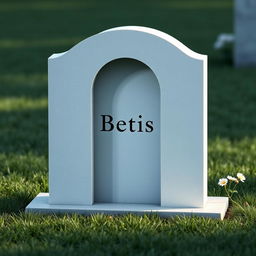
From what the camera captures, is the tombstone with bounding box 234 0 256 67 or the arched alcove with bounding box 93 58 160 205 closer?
the arched alcove with bounding box 93 58 160 205

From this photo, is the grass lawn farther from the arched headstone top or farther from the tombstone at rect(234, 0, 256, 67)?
the arched headstone top

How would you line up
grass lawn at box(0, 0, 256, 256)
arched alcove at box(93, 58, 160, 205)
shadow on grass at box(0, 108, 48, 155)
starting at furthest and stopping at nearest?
shadow on grass at box(0, 108, 48, 155) < arched alcove at box(93, 58, 160, 205) < grass lawn at box(0, 0, 256, 256)

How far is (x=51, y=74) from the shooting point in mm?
4691

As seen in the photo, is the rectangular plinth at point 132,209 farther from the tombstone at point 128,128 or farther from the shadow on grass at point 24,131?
the shadow on grass at point 24,131

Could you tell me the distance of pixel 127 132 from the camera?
4.77 meters

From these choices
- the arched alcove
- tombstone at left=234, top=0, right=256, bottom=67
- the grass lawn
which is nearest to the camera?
the grass lawn

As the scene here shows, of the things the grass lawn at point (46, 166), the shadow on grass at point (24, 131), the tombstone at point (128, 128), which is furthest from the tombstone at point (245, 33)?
the tombstone at point (128, 128)

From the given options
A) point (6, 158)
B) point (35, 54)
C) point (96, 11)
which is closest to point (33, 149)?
point (6, 158)

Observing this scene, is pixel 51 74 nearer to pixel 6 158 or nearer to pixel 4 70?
pixel 6 158

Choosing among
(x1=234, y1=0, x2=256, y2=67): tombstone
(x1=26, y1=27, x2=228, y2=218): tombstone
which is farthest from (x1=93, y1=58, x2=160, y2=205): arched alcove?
(x1=234, y1=0, x2=256, y2=67): tombstone

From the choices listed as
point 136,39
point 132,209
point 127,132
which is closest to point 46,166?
point 127,132

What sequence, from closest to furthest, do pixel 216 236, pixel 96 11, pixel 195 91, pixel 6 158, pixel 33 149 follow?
pixel 216 236 → pixel 195 91 → pixel 6 158 → pixel 33 149 → pixel 96 11

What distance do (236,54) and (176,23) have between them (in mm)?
6607

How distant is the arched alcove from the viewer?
15.5 ft
